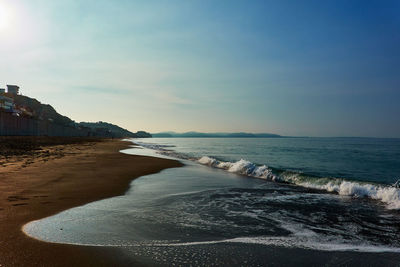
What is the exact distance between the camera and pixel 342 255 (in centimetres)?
450

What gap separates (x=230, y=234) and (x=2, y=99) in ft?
312

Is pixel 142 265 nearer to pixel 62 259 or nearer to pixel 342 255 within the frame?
pixel 62 259

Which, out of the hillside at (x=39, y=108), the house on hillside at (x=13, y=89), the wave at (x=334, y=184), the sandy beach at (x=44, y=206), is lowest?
the wave at (x=334, y=184)

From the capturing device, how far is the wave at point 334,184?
9.84 metres

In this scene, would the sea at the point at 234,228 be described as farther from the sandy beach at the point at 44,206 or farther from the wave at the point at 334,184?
the sandy beach at the point at 44,206

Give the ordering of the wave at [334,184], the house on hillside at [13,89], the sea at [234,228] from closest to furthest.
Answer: the sea at [234,228] < the wave at [334,184] < the house on hillside at [13,89]

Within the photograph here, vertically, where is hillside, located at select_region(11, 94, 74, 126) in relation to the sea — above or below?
above

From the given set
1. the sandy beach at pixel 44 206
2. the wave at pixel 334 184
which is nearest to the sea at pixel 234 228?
the wave at pixel 334 184

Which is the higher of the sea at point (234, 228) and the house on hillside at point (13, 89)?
the house on hillside at point (13, 89)

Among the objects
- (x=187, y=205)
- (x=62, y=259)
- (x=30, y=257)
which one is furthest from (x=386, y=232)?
(x=30, y=257)

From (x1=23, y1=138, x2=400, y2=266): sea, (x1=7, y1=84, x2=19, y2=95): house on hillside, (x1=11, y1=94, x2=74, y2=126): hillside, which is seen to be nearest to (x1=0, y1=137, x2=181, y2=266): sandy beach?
(x1=23, y1=138, x2=400, y2=266): sea

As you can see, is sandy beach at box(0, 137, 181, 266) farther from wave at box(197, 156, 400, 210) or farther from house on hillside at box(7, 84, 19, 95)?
house on hillside at box(7, 84, 19, 95)

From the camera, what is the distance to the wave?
9.84 meters

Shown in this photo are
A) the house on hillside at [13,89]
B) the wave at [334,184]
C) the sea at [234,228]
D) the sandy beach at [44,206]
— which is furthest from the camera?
the house on hillside at [13,89]
